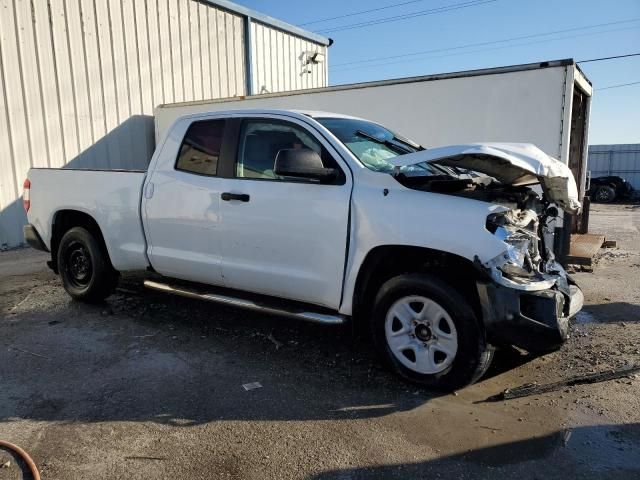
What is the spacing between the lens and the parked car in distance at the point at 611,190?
20781 millimetres

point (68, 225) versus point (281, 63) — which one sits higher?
point (281, 63)

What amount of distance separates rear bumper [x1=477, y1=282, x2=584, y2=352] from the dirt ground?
1.58ft

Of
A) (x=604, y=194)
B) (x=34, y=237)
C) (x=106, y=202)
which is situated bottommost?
(x=604, y=194)

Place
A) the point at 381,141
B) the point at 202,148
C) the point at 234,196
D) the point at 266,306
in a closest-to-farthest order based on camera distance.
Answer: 1. the point at 266,306
2. the point at 234,196
3. the point at 381,141
4. the point at 202,148

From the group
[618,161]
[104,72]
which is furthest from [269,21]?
[618,161]

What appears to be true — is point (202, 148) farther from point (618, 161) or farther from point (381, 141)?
point (618, 161)

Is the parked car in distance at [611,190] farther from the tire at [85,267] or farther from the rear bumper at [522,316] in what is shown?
the tire at [85,267]

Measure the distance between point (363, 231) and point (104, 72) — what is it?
31.6ft

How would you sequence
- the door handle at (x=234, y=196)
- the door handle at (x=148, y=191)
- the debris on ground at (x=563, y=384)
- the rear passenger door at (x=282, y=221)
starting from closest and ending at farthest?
the debris on ground at (x=563, y=384) → the rear passenger door at (x=282, y=221) → the door handle at (x=234, y=196) → the door handle at (x=148, y=191)

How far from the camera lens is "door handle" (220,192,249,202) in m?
4.23

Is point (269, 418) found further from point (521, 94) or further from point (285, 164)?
point (521, 94)

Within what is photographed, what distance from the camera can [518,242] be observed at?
3324mm

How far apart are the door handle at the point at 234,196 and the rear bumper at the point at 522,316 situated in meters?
1.95

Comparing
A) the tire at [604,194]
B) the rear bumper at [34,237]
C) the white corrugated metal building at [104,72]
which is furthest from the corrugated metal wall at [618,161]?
the rear bumper at [34,237]
